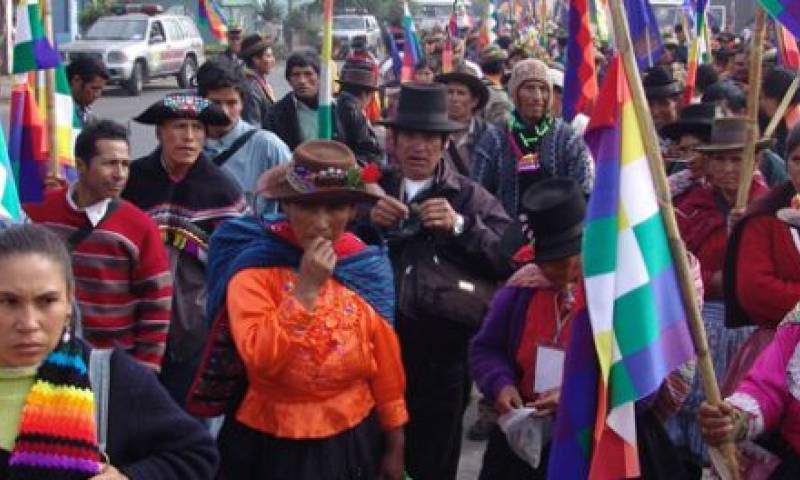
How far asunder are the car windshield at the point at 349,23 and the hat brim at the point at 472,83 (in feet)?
111

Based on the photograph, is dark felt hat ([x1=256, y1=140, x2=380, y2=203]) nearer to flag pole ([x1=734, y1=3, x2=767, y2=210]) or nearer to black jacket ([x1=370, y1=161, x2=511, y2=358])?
black jacket ([x1=370, y1=161, x2=511, y2=358])

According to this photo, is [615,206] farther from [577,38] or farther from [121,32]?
[121,32]

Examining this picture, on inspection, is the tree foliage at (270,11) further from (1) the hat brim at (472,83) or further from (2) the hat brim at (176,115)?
(2) the hat brim at (176,115)

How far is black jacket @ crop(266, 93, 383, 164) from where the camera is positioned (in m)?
8.65

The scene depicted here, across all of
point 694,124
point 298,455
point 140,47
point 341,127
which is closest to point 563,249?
point 298,455

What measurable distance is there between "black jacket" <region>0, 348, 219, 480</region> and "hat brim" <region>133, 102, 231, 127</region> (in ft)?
9.06

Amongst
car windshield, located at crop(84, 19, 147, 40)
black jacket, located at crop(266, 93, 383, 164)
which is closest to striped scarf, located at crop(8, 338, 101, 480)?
black jacket, located at crop(266, 93, 383, 164)

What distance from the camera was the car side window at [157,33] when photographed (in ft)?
105

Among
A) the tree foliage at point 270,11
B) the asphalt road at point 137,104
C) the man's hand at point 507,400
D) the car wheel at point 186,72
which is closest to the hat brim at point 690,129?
the man's hand at point 507,400

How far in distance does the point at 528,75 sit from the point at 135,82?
80.2 ft

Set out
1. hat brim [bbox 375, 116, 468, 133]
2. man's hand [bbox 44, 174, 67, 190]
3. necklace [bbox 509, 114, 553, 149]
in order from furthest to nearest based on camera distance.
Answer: necklace [bbox 509, 114, 553, 149], man's hand [bbox 44, 174, 67, 190], hat brim [bbox 375, 116, 468, 133]

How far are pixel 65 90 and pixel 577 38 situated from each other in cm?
261

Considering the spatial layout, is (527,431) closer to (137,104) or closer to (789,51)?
(789,51)

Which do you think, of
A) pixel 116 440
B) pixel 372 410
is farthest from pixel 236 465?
pixel 116 440
